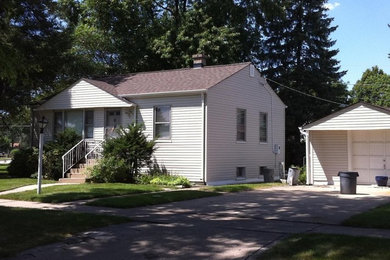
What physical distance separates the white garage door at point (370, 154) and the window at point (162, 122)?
28.0ft

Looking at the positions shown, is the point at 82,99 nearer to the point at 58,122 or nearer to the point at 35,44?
the point at 58,122

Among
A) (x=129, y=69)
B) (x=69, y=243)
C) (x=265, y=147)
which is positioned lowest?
(x=69, y=243)

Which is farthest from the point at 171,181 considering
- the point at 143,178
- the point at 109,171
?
the point at 109,171

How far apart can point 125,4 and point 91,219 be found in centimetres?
2827

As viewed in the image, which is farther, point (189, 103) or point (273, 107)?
point (273, 107)

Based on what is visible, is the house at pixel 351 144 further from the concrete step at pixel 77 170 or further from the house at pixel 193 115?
the concrete step at pixel 77 170

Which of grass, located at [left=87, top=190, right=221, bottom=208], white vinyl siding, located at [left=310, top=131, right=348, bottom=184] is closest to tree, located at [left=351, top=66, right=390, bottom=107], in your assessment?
white vinyl siding, located at [left=310, top=131, right=348, bottom=184]

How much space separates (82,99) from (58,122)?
8.22ft

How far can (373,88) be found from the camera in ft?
199

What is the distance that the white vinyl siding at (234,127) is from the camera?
20562 mm

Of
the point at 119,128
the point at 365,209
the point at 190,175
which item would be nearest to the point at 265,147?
the point at 190,175

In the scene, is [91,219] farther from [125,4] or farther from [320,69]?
[320,69]

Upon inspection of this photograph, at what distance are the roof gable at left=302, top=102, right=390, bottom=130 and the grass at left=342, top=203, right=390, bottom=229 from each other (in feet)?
29.2

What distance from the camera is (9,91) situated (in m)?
24.7
